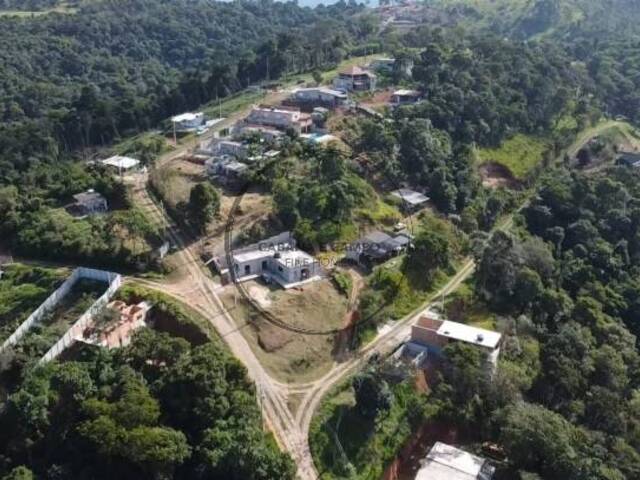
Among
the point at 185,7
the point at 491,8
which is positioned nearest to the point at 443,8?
the point at 491,8

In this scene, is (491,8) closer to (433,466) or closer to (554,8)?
(554,8)

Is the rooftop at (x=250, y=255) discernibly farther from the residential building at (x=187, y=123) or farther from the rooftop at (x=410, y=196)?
the residential building at (x=187, y=123)

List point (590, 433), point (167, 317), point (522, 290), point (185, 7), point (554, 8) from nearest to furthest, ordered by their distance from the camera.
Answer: point (590, 433) → point (167, 317) → point (522, 290) → point (554, 8) → point (185, 7)

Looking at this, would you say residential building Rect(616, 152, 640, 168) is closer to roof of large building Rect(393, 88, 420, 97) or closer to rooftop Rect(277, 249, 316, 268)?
roof of large building Rect(393, 88, 420, 97)

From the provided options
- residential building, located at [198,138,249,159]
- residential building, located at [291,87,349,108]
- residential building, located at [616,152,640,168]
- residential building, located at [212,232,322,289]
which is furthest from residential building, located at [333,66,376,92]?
residential building, located at [212,232,322,289]

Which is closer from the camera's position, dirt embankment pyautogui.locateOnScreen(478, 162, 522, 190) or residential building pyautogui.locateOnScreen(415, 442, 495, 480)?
residential building pyautogui.locateOnScreen(415, 442, 495, 480)

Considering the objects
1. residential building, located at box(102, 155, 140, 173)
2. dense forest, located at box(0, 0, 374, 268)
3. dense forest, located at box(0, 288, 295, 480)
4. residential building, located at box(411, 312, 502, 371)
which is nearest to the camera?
dense forest, located at box(0, 288, 295, 480)
